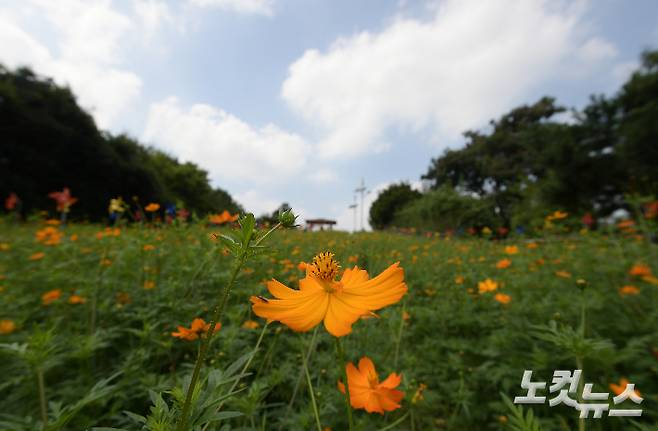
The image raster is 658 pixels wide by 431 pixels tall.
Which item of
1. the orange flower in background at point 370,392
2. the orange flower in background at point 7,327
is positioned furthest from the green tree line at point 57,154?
the orange flower in background at point 370,392

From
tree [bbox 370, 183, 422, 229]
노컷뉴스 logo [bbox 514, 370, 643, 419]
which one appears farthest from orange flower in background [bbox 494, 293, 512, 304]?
tree [bbox 370, 183, 422, 229]

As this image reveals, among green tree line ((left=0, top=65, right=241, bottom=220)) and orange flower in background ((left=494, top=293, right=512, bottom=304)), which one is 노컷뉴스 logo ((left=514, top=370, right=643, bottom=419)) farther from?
green tree line ((left=0, top=65, right=241, bottom=220))

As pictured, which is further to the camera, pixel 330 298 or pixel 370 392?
pixel 370 392

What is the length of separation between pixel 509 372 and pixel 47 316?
79.3 inches

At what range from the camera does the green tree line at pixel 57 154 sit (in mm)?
9031

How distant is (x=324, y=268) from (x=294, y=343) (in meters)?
0.90

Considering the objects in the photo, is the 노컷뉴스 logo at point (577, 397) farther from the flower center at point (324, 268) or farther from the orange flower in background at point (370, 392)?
the flower center at point (324, 268)

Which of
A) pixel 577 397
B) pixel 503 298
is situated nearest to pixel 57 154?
pixel 503 298

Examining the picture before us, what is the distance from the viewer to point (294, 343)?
4.22 ft

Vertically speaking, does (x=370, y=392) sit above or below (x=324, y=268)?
below

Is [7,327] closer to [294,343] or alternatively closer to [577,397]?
[294,343]

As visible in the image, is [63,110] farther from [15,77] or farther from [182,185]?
[182,185]

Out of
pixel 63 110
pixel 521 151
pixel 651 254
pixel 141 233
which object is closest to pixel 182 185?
pixel 63 110

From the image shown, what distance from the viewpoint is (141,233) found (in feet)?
5.62
